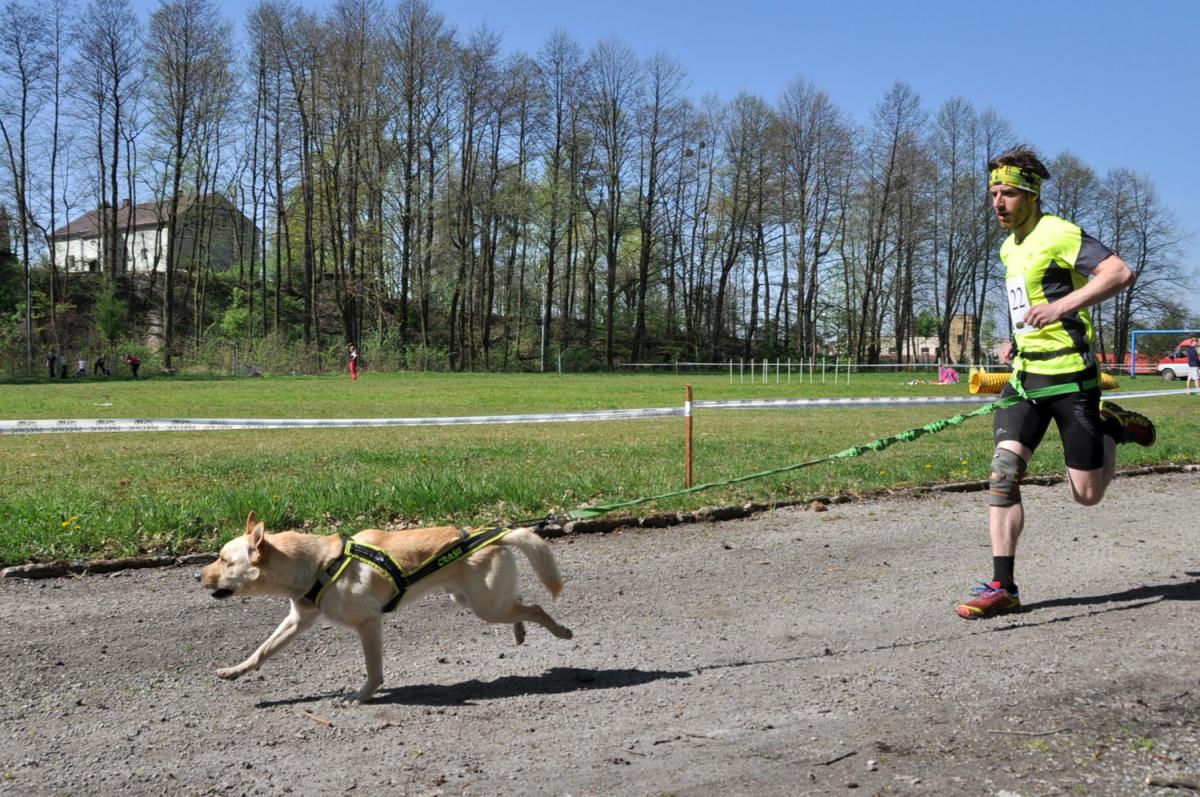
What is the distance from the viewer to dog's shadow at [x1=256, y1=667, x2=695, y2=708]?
410 cm

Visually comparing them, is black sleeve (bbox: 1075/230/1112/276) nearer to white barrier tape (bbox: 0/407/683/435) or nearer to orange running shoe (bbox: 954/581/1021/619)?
orange running shoe (bbox: 954/581/1021/619)

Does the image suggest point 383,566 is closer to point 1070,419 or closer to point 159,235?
point 1070,419

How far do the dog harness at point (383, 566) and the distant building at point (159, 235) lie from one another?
5720 centimetres

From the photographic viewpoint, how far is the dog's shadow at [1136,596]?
533 centimetres

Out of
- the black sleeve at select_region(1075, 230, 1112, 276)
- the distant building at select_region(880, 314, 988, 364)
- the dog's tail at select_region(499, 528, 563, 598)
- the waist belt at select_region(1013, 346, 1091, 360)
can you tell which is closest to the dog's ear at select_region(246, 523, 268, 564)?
the dog's tail at select_region(499, 528, 563, 598)

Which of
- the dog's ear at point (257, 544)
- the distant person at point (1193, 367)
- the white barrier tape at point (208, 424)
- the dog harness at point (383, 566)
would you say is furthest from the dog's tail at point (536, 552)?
the distant person at point (1193, 367)

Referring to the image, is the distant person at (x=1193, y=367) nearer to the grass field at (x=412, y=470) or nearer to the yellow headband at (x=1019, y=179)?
the grass field at (x=412, y=470)

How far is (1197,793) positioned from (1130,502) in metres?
6.45

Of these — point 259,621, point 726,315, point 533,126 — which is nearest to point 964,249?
point 726,315

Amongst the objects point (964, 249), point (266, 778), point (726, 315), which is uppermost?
point (964, 249)

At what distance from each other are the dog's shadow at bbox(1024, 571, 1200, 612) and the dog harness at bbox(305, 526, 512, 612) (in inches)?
131

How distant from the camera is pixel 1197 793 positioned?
298cm

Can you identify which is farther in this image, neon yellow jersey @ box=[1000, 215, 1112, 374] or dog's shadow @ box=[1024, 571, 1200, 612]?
dog's shadow @ box=[1024, 571, 1200, 612]

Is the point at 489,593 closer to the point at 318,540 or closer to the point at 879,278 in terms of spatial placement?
the point at 318,540
